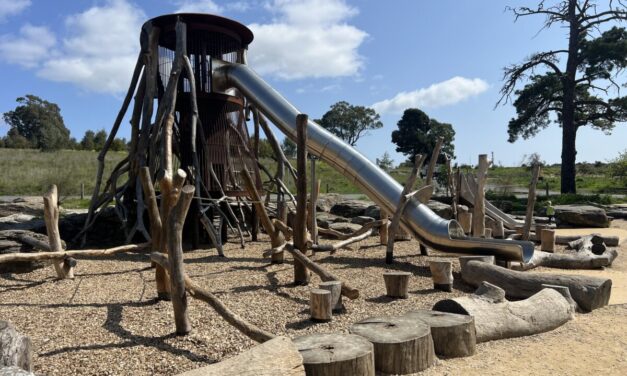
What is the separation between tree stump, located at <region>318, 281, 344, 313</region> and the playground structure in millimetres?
20

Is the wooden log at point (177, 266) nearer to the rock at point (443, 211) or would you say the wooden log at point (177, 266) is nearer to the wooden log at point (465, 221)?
the wooden log at point (465, 221)

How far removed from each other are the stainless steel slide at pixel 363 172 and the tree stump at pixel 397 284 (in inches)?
89.2

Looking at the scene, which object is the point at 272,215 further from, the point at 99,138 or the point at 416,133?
the point at 99,138

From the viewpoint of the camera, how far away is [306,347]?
3242mm

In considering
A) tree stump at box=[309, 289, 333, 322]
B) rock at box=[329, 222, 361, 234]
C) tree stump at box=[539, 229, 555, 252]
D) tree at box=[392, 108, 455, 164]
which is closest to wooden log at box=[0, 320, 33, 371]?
tree stump at box=[309, 289, 333, 322]

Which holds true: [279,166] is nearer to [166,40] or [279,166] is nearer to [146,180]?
[166,40]

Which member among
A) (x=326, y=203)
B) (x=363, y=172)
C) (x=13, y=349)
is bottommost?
→ (x=13, y=349)

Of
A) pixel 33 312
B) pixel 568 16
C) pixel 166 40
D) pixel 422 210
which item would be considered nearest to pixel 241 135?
pixel 166 40

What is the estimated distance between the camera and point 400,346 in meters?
3.46

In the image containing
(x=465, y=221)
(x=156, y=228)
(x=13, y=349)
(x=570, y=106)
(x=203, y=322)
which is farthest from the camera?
(x=570, y=106)

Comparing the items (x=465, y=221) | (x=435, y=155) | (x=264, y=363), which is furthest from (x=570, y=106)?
(x=264, y=363)

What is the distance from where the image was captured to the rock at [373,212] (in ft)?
49.6

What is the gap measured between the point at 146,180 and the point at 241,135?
18.2ft

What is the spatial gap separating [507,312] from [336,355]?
231cm
